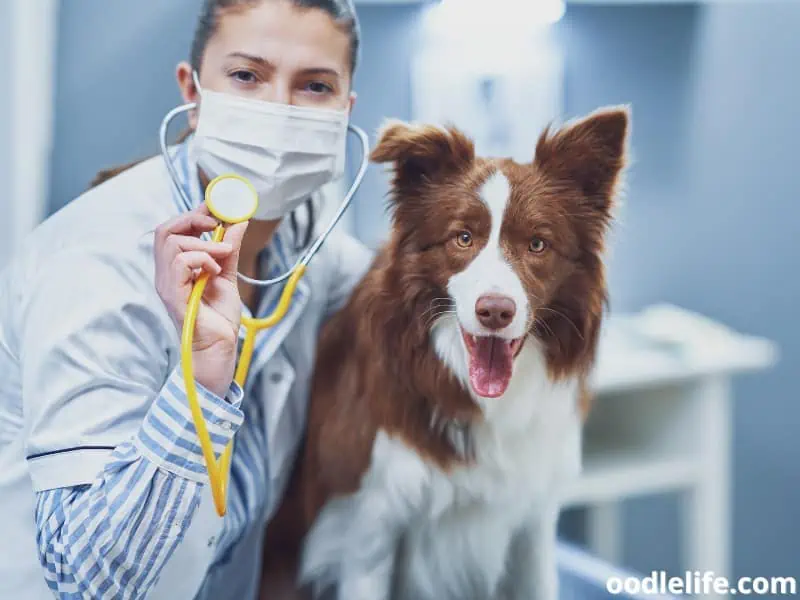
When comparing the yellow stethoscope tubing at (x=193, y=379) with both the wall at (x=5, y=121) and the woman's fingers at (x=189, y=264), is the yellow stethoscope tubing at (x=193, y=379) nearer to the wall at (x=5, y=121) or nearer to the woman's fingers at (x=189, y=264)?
the woman's fingers at (x=189, y=264)

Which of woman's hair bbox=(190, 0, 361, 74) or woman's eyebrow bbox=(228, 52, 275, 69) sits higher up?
woman's hair bbox=(190, 0, 361, 74)

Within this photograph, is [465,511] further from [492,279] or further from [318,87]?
[318,87]

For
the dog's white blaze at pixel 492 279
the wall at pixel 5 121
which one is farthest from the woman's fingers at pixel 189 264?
the wall at pixel 5 121

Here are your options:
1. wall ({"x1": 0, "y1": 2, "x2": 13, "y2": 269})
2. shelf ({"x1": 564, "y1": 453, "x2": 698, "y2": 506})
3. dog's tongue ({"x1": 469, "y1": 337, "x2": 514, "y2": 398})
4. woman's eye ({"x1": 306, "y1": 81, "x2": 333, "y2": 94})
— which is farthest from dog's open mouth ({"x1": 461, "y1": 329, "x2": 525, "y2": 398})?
wall ({"x1": 0, "y1": 2, "x2": 13, "y2": 269})

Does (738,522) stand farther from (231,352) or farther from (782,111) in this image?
(231,352)

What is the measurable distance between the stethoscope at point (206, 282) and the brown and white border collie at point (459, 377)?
90mm

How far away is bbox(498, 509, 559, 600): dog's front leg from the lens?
0.85 metres

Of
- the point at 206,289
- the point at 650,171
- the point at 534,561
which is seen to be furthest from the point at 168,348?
the point at 650,171

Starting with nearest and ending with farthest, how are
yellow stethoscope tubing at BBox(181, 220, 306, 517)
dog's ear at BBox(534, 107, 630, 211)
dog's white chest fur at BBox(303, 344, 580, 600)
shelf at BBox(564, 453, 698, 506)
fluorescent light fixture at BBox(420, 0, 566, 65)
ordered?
yellow stethoscope tubing at BBox(181, 220, 306, 517)
dog's ear at BBox(534, 107, 630, 211)
dog's white chest fur at BBox(303, 344, 580, 600)
fluorescent light fixture at BBox(420, 0, 566, 65)
shelf at BBox(564, 453, 698, 506)

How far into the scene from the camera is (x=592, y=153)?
0.68m

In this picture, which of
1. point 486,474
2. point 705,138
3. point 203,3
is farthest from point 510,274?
point 705,138

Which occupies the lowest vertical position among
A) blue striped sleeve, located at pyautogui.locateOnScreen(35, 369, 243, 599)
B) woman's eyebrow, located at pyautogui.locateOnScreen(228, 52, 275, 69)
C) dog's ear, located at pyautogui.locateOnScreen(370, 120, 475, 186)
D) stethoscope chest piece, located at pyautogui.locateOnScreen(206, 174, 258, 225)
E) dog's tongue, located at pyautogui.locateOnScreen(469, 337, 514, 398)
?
blue striped sleeve, located at pyautogui.locateOnScreen(35, 369, 243, 599)

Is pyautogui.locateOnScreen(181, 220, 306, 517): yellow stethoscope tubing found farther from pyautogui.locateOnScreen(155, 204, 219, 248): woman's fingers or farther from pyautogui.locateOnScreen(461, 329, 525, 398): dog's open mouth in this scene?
pyautogui.locateOnScreen(461, 329, 525, 398): dog's open mouth

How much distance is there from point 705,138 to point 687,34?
0.43 feet
